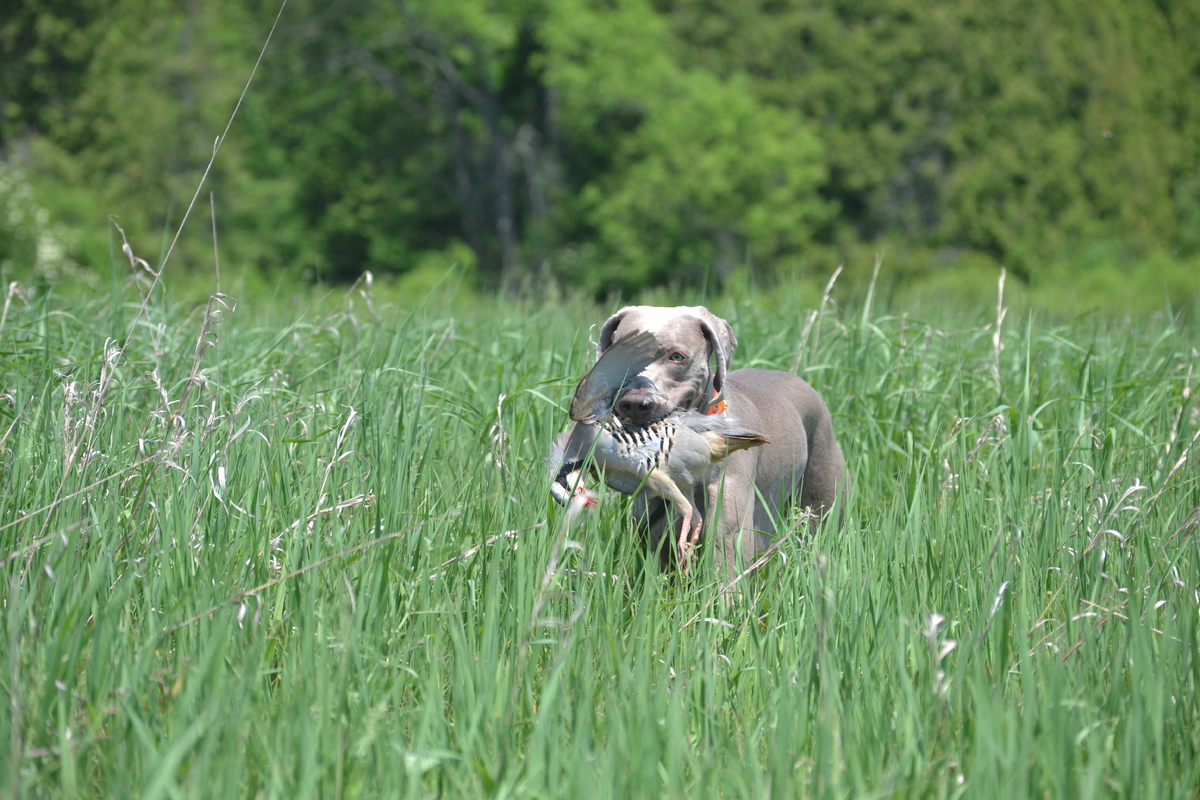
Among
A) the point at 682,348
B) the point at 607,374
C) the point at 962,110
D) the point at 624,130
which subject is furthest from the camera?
the point at 624,130

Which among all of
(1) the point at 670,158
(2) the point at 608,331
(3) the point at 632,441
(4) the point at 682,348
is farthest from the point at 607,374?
(1) the point at 670,158

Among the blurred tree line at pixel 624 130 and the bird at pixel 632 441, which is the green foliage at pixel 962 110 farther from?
the bird at pixel 632 441

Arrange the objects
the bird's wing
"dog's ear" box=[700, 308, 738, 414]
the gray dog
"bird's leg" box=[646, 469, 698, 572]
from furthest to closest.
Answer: "dog's ear" box=[700, 308, 738, 414] → the gray dog → "bird's leg" box=[646, 469, 698, 572] → the bird's wing

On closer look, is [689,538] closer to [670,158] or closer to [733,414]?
[733,414]

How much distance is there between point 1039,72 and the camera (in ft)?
73.7

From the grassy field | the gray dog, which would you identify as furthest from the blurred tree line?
the grassy field

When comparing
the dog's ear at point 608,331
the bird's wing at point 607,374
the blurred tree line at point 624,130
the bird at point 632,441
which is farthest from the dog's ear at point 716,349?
the blurred tree line at point 624,130

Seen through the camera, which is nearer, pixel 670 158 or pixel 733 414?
pixel 733 414

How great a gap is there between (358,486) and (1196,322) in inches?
187

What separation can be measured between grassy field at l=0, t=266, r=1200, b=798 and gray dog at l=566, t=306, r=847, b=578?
0.17 metres

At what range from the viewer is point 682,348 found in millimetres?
2557

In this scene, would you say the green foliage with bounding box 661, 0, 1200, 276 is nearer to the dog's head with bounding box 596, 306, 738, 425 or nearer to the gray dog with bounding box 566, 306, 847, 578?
the gray dog with bounding box 566, 306, 847, 578

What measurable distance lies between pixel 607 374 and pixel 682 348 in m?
0.44

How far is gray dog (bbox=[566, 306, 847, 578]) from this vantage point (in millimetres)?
2514
